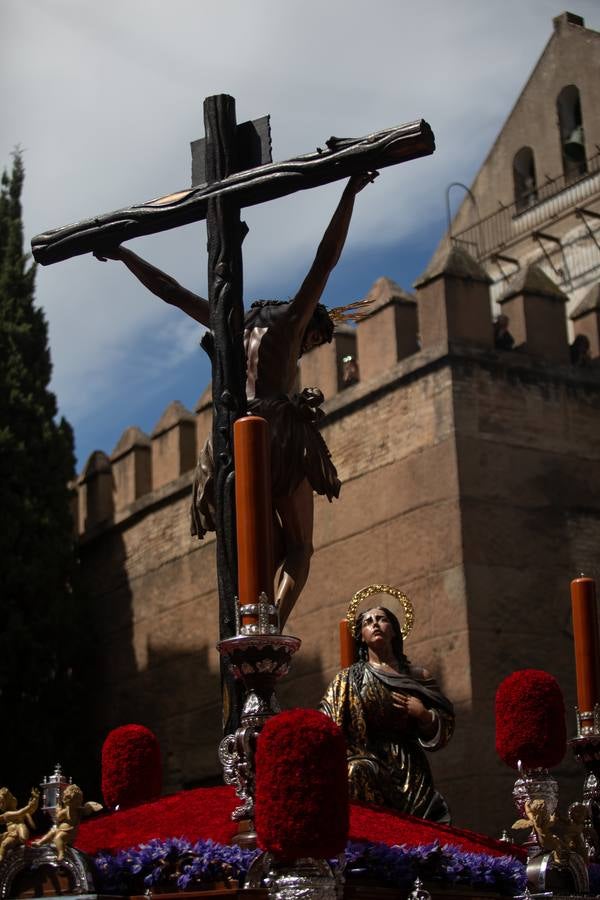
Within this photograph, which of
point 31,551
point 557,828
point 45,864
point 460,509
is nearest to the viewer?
point 45,864

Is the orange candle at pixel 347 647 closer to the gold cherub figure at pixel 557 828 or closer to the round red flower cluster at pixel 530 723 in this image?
the round red flower cluster at pixel 530 723

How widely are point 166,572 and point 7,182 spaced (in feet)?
18.0

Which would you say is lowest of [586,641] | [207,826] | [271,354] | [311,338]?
[207,826]

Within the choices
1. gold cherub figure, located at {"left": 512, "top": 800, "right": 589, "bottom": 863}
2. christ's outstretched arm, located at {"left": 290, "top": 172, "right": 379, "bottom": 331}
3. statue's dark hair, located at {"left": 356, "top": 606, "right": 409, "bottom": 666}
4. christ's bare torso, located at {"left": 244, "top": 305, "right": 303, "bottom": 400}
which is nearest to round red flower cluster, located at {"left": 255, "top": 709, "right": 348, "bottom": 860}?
gold cherub figure, located at {"left": 512, "top": 800, "right": 589, "bottom": 863}

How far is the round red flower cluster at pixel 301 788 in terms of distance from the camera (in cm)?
346

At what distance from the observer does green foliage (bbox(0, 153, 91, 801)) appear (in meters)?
17.8

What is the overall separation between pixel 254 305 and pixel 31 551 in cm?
1342

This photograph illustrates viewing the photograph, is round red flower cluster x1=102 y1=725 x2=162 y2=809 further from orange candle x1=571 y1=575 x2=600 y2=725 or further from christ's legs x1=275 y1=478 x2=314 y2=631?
orange candle x1=571 y1=575 x2=600 y2=725

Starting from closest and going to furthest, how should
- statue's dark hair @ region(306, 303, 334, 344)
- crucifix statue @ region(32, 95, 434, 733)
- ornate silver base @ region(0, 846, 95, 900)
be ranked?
ornate silver base @ region(0, 846, 95, 900), crucifix statue @ region(32, 95, 434, 733), statue's dark hair @ region(306, 303, 334, 344)

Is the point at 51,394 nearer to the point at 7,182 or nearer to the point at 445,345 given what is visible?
the point at 7,182

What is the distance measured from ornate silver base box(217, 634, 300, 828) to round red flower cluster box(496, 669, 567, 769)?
1056 millimetres

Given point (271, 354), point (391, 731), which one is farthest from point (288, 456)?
point (391, 731)

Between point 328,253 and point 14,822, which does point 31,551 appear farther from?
point 14,822

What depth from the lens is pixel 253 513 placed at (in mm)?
3924
